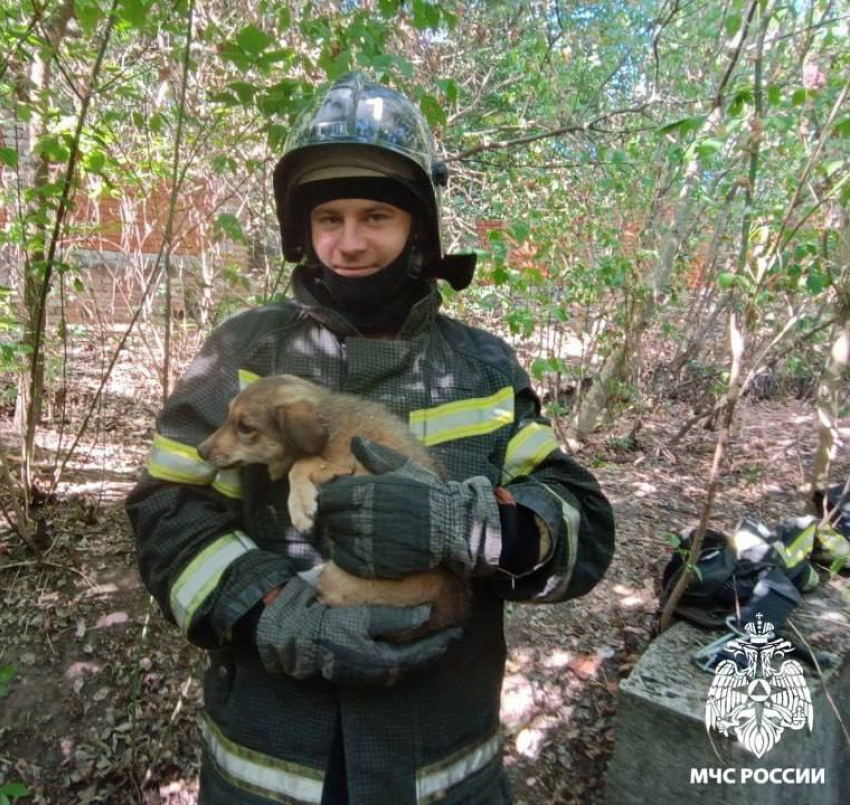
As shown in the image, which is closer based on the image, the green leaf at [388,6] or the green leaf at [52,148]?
the green leaf at [52,148]

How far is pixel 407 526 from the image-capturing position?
6.30ft

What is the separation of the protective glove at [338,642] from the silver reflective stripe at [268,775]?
0.97 feet

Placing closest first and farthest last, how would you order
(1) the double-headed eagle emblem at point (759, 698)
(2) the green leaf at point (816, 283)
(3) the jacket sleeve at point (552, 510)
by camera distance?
(3) the jacket sleeve at point (552, 510) → (1) the double-headed eagle emblem at point (759, 698) → (2) the green leaf at point (816, 283)

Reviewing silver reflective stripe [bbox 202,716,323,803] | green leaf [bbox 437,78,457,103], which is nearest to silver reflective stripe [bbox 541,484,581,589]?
silver reflective stripe [bbox 202,716,323,803]

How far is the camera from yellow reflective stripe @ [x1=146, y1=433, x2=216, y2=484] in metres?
2.00

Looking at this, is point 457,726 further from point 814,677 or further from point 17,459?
point 17,459

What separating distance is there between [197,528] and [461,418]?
0.94 meters

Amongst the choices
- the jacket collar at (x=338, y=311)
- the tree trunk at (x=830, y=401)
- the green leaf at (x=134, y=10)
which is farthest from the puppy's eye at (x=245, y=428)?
the tree trunk at (x=830, y=401)

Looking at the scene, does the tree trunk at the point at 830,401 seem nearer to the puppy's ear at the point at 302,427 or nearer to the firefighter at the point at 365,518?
the firefighter at the point at 365,518

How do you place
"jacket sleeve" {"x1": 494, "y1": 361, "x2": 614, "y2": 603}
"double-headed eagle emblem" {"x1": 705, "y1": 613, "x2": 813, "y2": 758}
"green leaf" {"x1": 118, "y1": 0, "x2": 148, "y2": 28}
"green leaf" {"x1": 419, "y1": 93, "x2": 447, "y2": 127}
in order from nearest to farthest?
"jacket sleeve" {"x1": 494, "y1": 361, "x2": 614, "y2": 603} → "green leaf" {"x1": 118, "y1": 0, "x2": 148, "y2": 28} → "double-headed eagle emblem" {"x1": 705, "y1": 613, "x2": 813, "y2": 758} → "green leaf" {"x1": 419, "y1": 93, "x2": 447, "y2": 127}

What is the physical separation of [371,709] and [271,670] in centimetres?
33

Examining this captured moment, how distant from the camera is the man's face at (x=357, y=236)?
2.20 m

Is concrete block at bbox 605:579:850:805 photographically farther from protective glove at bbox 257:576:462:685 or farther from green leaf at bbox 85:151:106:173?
green leaf at bbox 85:151:106:173

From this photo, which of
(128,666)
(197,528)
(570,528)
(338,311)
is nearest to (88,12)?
(338,311)
